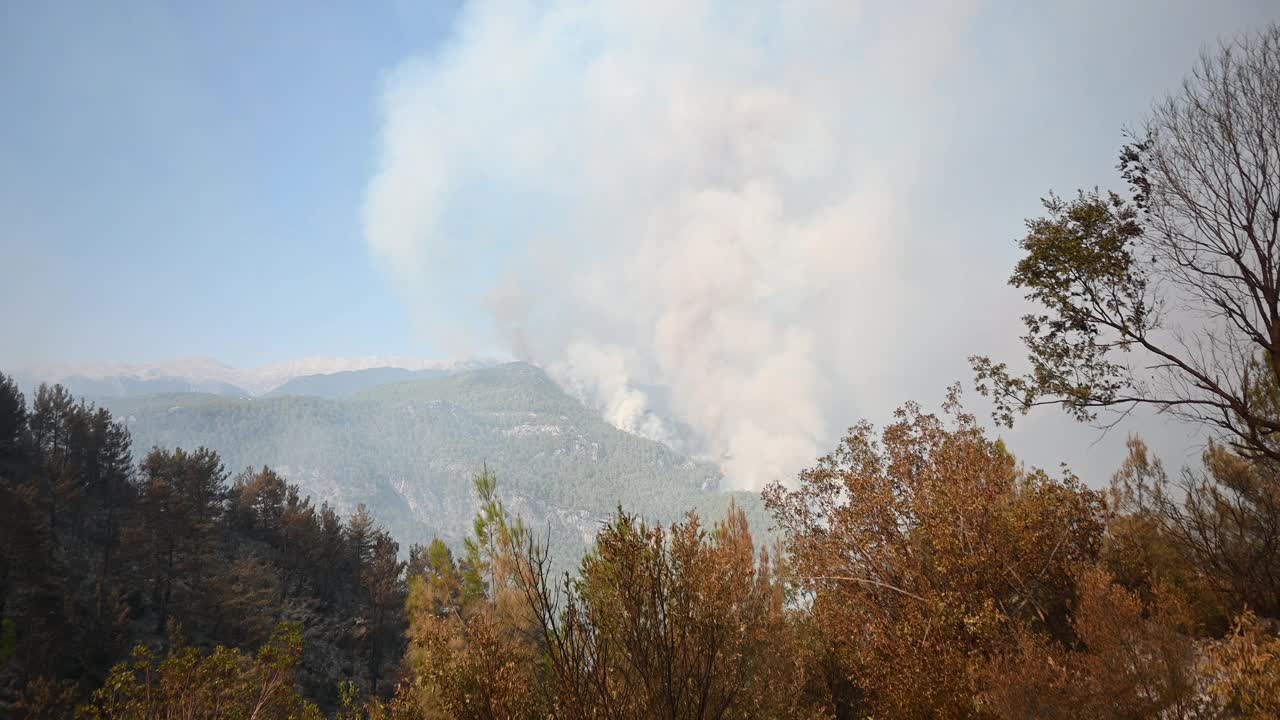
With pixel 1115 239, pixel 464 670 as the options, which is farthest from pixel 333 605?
pixel 1115 239

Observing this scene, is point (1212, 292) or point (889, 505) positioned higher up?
point (1212, 292)

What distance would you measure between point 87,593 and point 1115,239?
38.3 metres

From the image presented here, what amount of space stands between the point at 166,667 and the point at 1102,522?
18.3 meters

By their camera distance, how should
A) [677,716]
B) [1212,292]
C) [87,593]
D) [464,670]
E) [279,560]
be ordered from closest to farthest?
[677,716], [464,670], [1212,292], [87,593], [279,560]

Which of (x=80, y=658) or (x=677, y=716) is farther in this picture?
(x=80, y=658)

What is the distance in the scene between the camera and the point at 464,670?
712 centimetres

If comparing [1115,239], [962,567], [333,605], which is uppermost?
[1115,239]

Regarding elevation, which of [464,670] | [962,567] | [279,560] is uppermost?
[962,567]

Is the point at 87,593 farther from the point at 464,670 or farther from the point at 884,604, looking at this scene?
the point at 884,604

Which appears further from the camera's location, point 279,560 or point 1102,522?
point 279,560

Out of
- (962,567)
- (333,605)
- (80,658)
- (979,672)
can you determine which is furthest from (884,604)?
(333,605)

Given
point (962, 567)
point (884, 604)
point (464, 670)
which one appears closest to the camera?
point (464, 670)

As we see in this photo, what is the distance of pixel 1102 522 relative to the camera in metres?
12.9

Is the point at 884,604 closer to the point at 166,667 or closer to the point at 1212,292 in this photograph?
the point at 1212,292
